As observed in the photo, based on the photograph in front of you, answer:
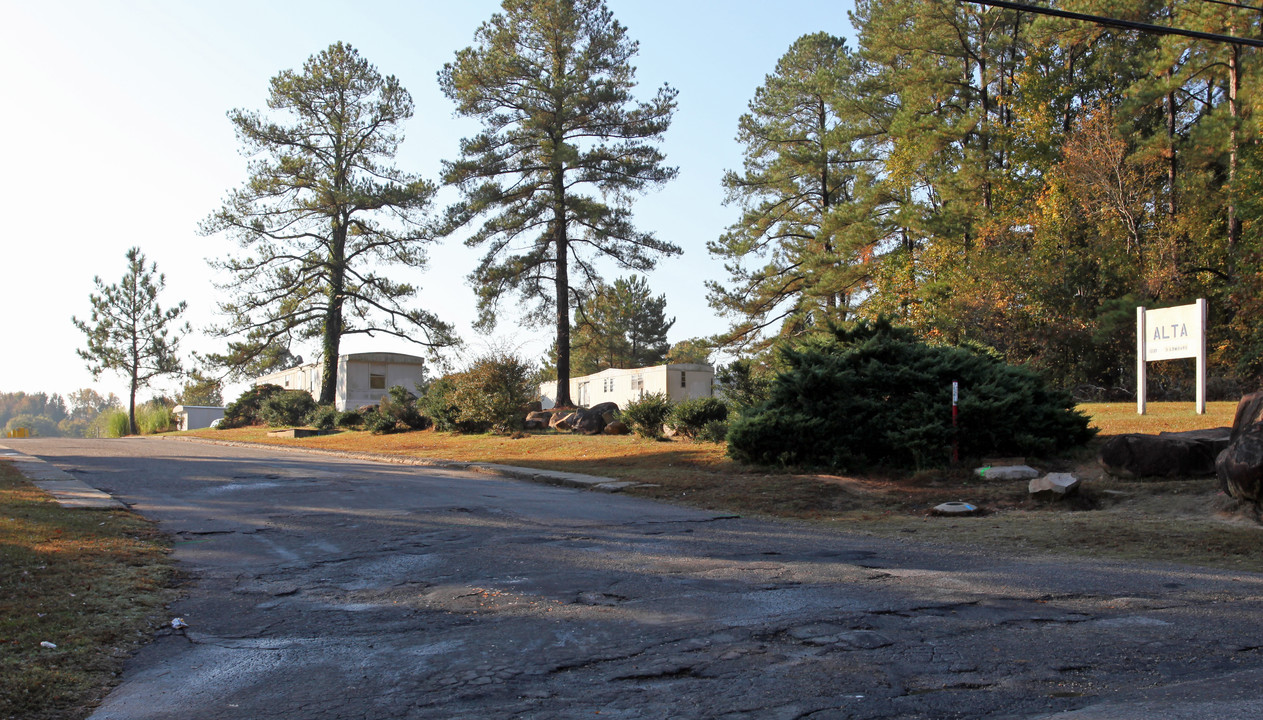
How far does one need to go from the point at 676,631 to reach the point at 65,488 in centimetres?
1134

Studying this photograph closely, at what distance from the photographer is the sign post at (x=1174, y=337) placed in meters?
16.9

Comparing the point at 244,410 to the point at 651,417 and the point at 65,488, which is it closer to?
the point at 651,417

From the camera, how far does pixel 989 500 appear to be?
10.9m

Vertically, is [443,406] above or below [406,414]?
above

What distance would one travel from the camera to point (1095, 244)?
30312 millimetres

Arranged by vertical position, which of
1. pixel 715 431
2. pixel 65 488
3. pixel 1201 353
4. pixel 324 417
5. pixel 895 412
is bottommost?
pixel 65 488

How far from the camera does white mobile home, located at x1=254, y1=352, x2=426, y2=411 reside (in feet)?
134

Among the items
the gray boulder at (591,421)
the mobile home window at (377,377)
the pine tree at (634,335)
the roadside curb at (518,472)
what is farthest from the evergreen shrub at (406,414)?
the pine tree at (634,335)

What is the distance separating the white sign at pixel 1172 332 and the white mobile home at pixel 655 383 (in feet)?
57.0

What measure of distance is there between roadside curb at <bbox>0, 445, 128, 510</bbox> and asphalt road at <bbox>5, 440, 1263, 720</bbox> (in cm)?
253

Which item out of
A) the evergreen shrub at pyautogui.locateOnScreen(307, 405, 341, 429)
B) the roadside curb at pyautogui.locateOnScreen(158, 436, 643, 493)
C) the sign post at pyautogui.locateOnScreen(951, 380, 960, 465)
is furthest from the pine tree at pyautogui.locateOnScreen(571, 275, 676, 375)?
the sign post at pyautogui.locateOnScreen(951, 380, 960, 465)

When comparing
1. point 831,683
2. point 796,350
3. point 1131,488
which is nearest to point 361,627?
point 831,683

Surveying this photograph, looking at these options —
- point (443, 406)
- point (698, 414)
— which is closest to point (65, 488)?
point (698, 414)

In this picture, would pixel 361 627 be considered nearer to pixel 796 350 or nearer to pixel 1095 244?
pixel 796 350
